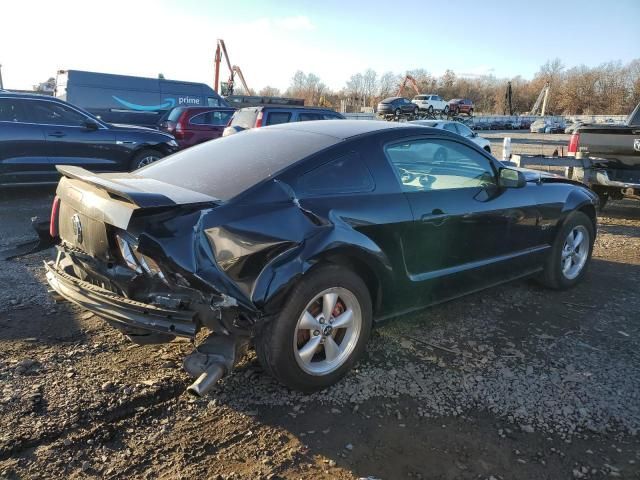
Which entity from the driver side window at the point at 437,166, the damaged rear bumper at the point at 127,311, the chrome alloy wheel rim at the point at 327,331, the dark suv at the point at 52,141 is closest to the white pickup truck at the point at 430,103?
the dark suv at the point at 52,141

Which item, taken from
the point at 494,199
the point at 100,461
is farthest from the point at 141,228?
the point at 494,199

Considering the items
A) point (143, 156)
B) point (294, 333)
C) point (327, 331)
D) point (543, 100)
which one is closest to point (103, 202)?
point (294, 333)

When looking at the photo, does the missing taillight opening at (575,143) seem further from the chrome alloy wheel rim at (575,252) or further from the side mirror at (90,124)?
the side mirror at (90,124)

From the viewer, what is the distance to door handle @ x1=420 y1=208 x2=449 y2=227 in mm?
3383

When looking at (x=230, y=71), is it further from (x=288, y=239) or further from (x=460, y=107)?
(x=288, y=239)

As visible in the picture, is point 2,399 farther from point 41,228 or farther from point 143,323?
point 41,228

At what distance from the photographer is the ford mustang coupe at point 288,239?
254 cm

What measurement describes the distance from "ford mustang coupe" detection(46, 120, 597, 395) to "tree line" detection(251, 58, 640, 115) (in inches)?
2399

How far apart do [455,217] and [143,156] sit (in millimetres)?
7197

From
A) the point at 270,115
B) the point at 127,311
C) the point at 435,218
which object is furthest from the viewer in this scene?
the point at 270,115

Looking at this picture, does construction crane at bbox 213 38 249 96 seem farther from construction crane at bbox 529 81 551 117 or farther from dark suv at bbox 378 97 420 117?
construction crane at bbox 529 81 551 117

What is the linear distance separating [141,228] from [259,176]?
0.73m

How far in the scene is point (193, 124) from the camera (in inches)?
496

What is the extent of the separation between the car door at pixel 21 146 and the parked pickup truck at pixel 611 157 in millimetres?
8639
